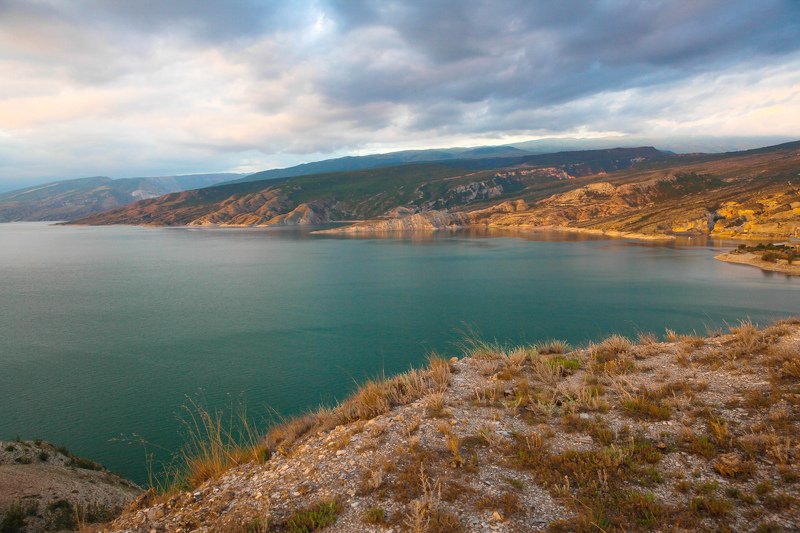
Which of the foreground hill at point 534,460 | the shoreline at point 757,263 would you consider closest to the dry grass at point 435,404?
the foreground hill at point 534,460

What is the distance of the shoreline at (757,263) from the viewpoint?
5100 cm

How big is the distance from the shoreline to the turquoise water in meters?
2.49

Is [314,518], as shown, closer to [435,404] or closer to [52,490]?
[435,404]

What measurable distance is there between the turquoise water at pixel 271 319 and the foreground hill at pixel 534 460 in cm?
1003

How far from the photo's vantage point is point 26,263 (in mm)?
67750

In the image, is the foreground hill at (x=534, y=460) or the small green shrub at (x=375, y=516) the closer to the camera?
the foreground hill at (x=534, y=460)

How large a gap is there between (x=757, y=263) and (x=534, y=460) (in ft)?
227

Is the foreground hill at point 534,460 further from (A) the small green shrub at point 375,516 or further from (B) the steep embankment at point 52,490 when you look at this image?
(B) the steep embankment at point 52,490

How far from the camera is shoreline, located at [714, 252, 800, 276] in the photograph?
51000mm

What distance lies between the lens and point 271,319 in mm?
33312

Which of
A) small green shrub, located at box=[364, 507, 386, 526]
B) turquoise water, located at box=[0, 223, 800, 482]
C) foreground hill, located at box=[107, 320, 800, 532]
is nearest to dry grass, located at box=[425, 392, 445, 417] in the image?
foreground hill, located at box=[107, 320, 800, 532]

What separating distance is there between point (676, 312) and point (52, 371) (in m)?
42.5

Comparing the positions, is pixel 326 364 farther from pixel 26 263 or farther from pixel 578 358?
pixel 26 263

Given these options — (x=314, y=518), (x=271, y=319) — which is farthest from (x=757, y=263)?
(x=314, y=518)
